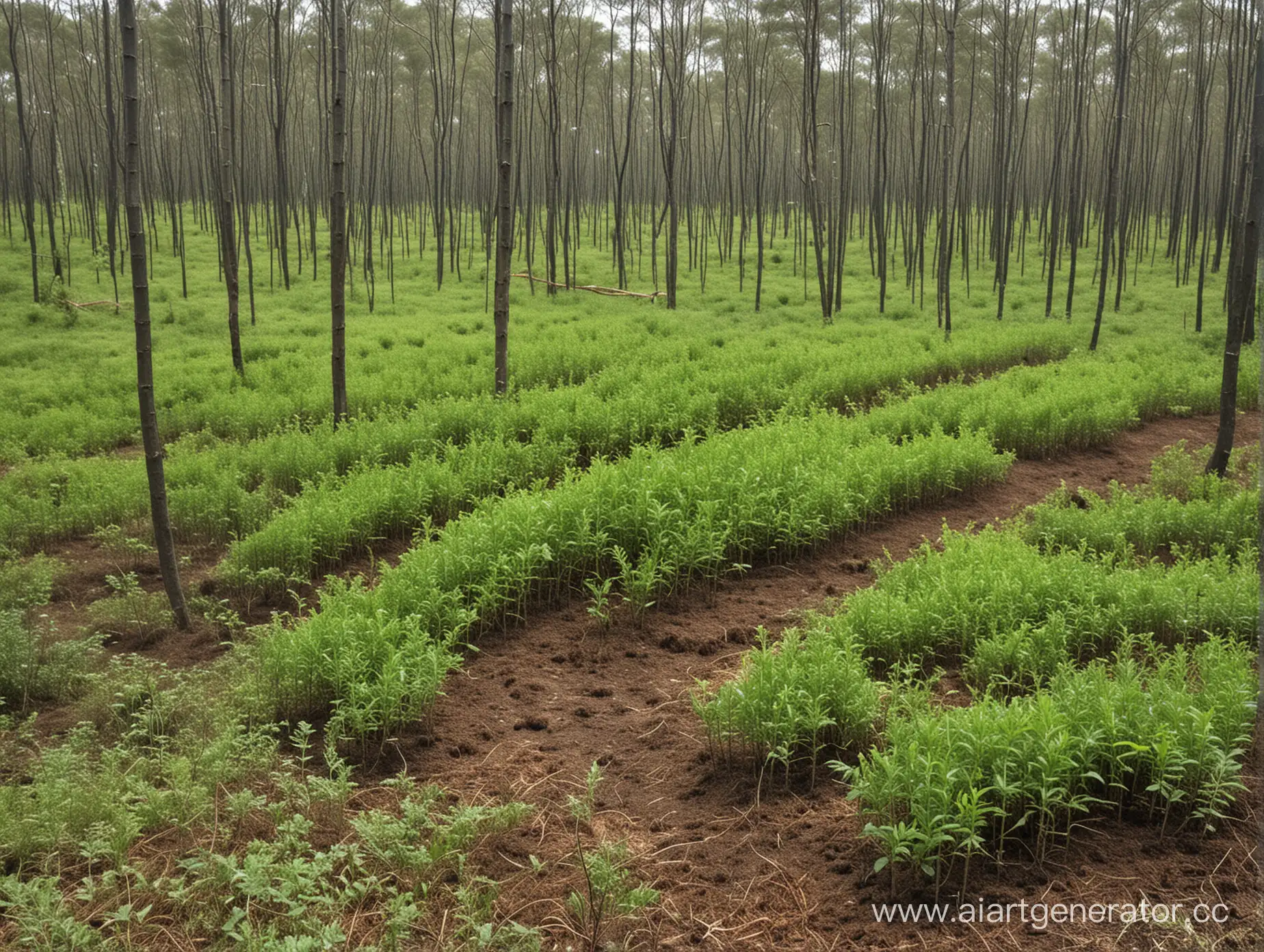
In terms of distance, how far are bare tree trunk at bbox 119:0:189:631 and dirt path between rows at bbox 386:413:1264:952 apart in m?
2.19

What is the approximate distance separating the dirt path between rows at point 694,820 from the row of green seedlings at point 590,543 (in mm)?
248

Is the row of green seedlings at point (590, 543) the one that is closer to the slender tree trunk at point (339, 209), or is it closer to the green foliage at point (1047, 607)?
the green foliage at point (1047, 607)

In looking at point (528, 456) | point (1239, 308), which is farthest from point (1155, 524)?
point (528, 456)

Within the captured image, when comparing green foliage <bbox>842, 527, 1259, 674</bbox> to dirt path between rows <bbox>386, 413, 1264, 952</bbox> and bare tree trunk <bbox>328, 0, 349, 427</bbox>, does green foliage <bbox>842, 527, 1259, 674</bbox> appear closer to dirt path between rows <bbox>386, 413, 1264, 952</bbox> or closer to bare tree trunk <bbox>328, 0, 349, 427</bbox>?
dirt path between rows <bbox>386, 413, 1264, 952</bbox>

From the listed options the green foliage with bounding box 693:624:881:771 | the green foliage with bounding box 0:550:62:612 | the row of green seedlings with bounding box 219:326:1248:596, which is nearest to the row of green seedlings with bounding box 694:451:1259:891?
the green foliage with bounding box 693:624:881:771

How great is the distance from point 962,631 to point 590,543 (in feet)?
7.80

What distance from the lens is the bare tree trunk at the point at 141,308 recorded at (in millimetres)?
4711

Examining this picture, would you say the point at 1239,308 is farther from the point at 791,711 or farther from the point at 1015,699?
the point at 791,711

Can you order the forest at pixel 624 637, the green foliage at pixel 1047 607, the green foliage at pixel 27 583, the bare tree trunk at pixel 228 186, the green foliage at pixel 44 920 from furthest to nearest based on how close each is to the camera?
the bare tree trunk at pixel 228 186 < the green foliage at pixel 27 583 < the green foliage at pixel 1047 607 < the forest at pixel 624 637 < the green foliage at pixel 44 920

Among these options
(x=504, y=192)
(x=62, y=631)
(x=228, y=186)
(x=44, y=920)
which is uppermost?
(x=228, y=186)

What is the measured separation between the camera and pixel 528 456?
26.4 feet

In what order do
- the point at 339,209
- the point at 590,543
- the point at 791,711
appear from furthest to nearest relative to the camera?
1. the point at 339,209
2. the point at 590,543
3. the point at 791,711

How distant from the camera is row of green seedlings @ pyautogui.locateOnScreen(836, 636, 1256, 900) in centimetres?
296

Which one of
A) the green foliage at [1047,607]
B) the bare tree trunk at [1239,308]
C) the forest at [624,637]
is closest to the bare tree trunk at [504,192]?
A: the forest at [624,637]
